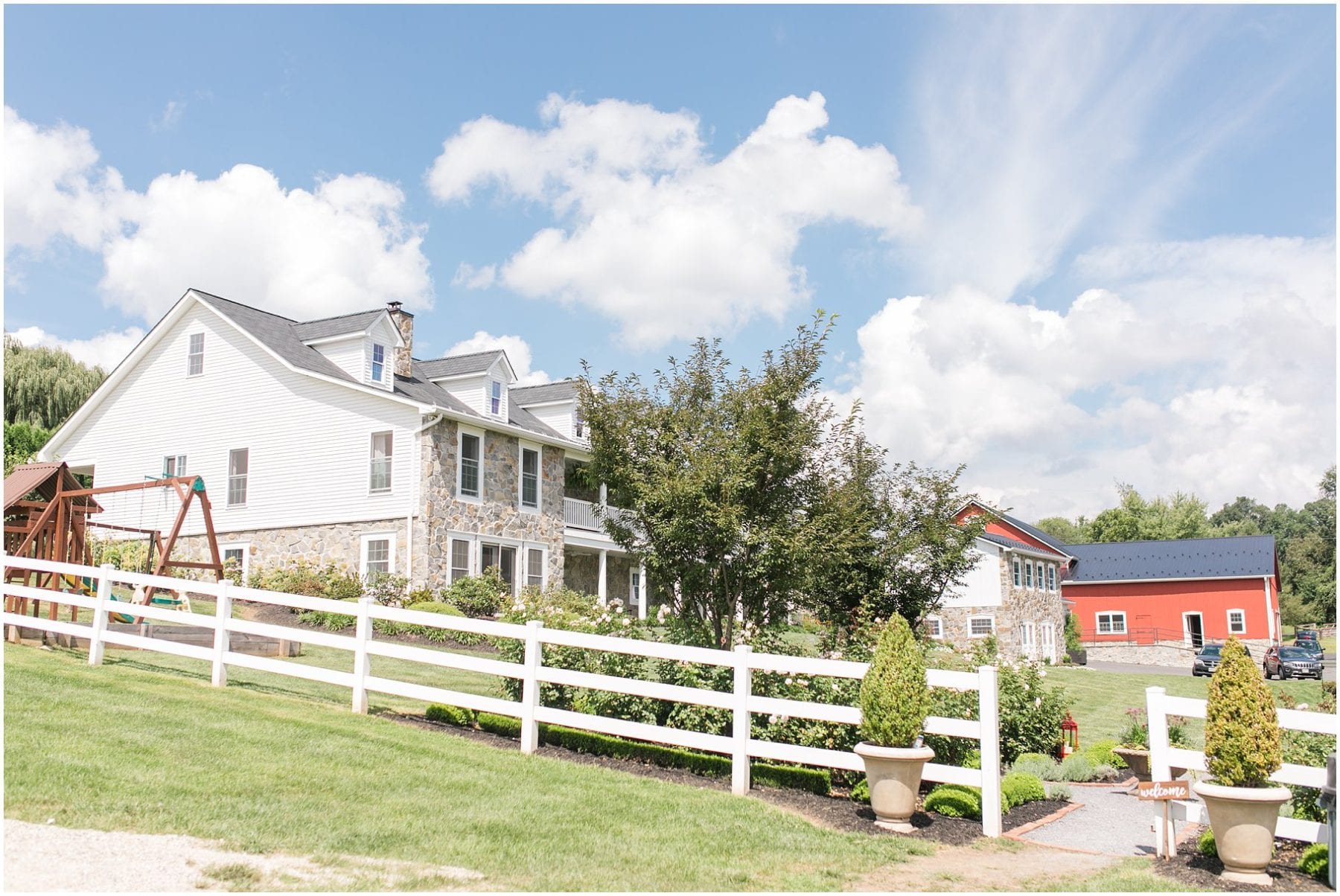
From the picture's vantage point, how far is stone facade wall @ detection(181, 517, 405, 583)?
25078 millimetres

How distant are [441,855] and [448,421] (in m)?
20.2

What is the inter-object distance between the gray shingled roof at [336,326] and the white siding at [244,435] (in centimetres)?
151

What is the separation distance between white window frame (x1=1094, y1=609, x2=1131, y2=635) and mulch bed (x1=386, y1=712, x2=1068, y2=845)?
45.6 meters

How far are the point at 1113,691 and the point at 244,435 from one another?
23.9 meters

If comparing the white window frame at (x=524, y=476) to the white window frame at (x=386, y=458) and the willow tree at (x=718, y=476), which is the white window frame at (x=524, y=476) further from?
the willow tree at (x=718, y=476)

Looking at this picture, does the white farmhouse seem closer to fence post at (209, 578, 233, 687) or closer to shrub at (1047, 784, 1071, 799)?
fence post at (209, 578, 233, 687)

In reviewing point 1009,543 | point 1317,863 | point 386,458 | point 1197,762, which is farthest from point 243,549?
point 1009,543

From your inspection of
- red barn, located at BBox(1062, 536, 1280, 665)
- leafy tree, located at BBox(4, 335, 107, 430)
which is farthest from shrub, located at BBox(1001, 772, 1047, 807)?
red barn, located at BBox(1062, 536, 1280, 665)

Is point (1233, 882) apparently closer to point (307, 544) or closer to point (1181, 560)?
point (307, 544)

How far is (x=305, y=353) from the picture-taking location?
27344mm

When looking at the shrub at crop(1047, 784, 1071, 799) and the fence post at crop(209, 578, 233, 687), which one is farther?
the fence post at crop(209, 578, 233, 687)

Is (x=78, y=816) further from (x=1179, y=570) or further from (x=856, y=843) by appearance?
(x=1179, y=570)

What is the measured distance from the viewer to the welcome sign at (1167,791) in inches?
275

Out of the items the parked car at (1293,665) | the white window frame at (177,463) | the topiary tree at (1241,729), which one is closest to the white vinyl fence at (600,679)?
the topiary tree at (1241,729)
